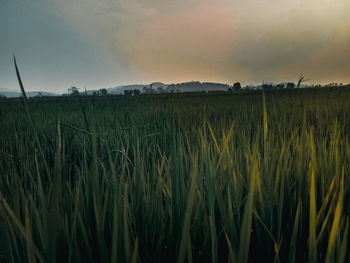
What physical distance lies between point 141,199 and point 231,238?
0.63ft

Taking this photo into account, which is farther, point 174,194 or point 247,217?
point 174,194

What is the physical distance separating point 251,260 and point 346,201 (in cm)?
32

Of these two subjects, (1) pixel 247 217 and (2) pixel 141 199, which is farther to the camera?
(2) pixel 141 199

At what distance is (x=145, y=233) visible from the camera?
47 centimetres

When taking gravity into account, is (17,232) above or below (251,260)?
above

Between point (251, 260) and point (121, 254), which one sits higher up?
point (121, 254)

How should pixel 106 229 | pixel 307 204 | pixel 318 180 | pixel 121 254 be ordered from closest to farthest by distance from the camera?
pixel 121 254 < pixel 106 229 < pixel 307 204 < pixel 318 180

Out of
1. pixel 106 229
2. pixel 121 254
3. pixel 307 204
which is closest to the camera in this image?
pixel 121 254

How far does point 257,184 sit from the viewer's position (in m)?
0.55

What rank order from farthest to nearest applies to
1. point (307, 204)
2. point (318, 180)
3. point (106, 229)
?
point (318, 180), point (307, 204), point (106, 229)

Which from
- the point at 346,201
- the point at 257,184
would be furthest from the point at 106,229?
the point at 346,201

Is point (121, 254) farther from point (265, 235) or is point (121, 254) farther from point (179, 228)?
point (265, 235)

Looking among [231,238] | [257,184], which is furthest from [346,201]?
[231,238]

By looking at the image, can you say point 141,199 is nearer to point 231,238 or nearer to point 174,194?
point 174,194
